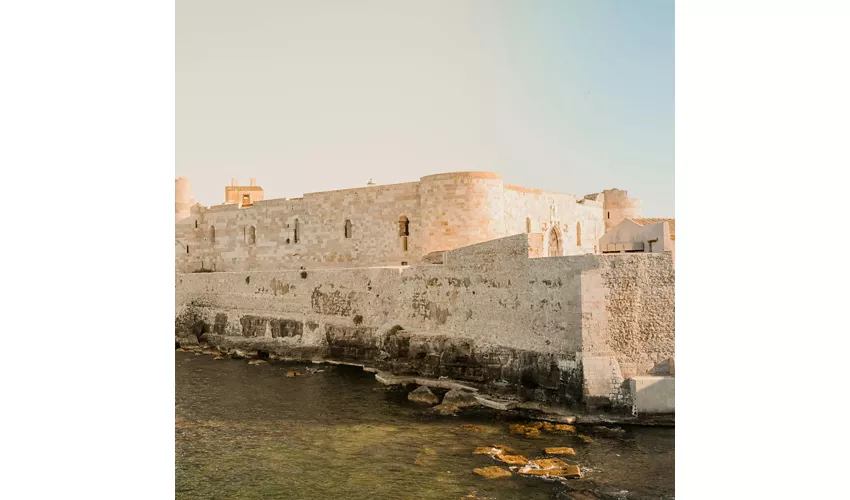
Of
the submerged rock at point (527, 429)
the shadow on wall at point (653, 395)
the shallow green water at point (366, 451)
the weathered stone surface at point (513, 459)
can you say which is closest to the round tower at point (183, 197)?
the shallow green water at point (366, 451)

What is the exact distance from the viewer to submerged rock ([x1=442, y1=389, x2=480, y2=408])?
11.7 m

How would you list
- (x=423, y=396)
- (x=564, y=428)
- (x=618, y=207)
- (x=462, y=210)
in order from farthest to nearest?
1. (x=618, y=207)
2. (x=462, y=210)
3. (x=423, y=396)
4. (x=564, y=428)

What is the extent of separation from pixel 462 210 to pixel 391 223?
278cm

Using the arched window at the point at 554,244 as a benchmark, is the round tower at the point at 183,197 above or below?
above

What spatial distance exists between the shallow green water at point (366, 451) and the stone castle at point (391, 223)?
14.5 feet

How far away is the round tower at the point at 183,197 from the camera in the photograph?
86.6ft

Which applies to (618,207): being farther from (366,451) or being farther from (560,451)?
(366,451)

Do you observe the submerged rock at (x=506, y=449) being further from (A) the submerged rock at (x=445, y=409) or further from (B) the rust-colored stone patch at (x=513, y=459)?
(A) the submerged rock at (x=445, y=409)

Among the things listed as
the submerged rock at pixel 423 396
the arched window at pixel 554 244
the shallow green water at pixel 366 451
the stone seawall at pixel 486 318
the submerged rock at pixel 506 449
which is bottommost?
the shallow green water at pixel 366 451

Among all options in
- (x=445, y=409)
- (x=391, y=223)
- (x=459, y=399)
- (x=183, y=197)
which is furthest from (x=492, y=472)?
(x=183, y=197)

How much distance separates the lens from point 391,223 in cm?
1786

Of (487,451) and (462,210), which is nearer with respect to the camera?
(487,451)

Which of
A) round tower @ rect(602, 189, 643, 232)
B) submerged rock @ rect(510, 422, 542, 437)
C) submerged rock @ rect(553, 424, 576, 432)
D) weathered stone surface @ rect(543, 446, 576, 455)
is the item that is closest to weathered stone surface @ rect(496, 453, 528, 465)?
weathered stone surface @ rect(543, 446, 576, 455)
